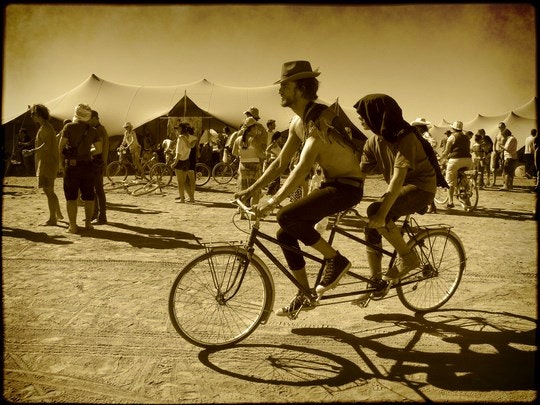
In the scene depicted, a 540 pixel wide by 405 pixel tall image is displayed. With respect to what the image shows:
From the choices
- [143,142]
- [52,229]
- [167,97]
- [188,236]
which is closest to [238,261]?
[188,236]

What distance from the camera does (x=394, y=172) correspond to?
3721 millimetres

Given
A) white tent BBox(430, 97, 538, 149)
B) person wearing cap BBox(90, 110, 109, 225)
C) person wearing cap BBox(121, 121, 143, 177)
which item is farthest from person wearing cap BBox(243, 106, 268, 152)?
white tent BBox(430, 97, 538, 149)

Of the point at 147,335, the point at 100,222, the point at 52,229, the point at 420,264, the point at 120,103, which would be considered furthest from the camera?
the point at 120,103

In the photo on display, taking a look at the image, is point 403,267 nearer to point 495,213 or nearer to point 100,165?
point 100,165

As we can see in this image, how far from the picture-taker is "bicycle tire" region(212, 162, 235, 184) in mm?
17969

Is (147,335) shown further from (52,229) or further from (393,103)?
(52,229)

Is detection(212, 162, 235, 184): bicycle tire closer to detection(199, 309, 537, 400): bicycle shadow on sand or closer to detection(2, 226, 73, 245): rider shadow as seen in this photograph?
detection(2, 226, 73, 245): rider shadow

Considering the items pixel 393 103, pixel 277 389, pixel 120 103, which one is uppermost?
pixel 120 103

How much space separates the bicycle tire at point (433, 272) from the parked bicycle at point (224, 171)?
13.5 meters

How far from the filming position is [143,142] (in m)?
24.5

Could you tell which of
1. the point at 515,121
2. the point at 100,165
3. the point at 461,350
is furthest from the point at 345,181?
the point at 515,121

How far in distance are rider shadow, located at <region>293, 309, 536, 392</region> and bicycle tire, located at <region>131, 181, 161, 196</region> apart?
10.8 meters

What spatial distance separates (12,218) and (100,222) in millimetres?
1995

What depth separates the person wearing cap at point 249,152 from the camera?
9281 mm
